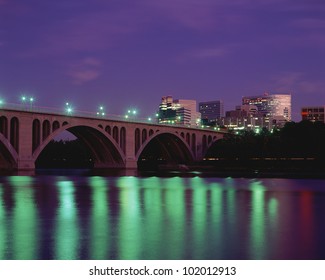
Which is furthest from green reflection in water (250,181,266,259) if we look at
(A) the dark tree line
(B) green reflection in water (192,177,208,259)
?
(A) the dark tree line

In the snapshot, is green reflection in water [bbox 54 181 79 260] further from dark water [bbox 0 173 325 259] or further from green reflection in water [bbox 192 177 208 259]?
green reflection in water [bbox 192 177 208 259]

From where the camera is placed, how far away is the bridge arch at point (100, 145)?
103375mm

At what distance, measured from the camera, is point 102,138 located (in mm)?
106688

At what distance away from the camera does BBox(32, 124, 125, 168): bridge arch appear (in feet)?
339

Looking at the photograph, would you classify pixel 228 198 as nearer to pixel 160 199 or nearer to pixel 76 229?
pixel 160 199

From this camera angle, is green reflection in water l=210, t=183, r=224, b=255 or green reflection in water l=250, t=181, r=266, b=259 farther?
green reflection in water l=210, t=183, r=224, b=255

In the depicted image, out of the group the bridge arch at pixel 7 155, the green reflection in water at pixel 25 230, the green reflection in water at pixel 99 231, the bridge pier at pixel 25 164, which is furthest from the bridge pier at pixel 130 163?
the green reflection in water at pixel 99 231

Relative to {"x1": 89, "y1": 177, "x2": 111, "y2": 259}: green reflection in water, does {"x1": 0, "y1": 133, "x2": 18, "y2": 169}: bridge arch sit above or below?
above

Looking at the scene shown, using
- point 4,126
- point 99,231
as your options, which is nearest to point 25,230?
point 99,231

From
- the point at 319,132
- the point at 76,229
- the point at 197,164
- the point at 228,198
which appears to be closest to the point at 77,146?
the point at 197,164

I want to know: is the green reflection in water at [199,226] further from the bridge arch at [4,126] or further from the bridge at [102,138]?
the bridge at [102,138]

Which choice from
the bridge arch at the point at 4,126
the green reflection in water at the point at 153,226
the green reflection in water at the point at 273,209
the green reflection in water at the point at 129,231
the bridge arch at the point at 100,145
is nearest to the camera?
the green reflection in water at the point at 129,231

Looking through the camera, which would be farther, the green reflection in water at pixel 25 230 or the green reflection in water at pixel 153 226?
the green reflection in water at pixel 153 226
